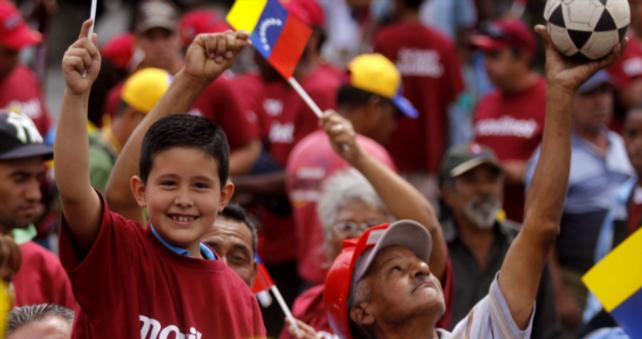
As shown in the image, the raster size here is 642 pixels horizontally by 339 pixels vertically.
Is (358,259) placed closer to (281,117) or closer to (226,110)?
(226,110)

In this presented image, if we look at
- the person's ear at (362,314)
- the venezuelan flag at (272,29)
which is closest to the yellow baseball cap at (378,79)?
the venezuelan flag at (272,29)

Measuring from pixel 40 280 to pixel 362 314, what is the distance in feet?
5.27

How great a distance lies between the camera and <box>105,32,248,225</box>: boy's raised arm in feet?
15.8

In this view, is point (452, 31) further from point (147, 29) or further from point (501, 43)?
point (147, 29)

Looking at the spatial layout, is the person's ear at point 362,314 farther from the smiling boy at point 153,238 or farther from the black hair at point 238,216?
the black hair at point 238,216

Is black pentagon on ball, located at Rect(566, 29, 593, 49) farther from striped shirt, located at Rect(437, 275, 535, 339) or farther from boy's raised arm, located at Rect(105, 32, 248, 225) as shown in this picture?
boy's raised arm, located at Rect(105, 32, 248, 225)

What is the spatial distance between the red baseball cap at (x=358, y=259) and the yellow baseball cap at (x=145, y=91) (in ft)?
9.30

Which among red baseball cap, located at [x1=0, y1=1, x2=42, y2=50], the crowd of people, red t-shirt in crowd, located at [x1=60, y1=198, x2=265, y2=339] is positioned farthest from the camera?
red baseball cap, located at [x1=0, y1=1, x2=42, y2=50]

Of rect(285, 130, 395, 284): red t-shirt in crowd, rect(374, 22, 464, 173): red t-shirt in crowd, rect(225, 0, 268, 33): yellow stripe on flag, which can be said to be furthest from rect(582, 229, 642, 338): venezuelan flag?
rect(374, 22, 464, 173): red t-shirt in crowd

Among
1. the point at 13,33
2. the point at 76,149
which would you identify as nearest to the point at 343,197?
the point at 76,149

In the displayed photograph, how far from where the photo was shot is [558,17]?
4797 mm

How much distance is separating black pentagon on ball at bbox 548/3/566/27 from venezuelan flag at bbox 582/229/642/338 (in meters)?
0.87

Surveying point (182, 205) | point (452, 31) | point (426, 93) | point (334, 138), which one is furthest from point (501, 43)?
point (182, 205)

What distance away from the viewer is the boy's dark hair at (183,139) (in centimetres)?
441
